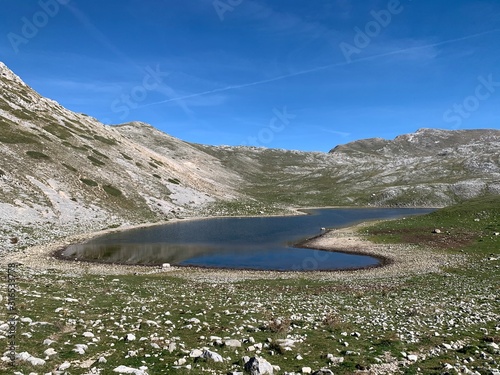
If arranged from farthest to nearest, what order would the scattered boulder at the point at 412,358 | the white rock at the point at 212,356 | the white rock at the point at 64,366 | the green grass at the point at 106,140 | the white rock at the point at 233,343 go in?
the green grass at the point at 106,140 < the white rock at the point at 233,343 < the scattered boulder at the point at 412,358 < the white rock at the point at 212,356 < the white rock at the point at 64,366

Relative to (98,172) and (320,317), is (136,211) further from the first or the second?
(320,317)

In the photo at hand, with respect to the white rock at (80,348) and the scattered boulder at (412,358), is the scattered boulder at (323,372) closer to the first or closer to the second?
the scattered boulder at (412,358)

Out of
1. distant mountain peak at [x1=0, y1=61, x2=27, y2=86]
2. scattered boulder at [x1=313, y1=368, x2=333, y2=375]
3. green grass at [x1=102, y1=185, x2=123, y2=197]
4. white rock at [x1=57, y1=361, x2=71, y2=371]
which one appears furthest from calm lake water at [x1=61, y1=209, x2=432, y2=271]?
distant mountain peak at [x1=0, y1=61, x2=27, y2=86]

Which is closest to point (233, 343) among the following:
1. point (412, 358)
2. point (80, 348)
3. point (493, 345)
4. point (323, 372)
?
point (323, 372)

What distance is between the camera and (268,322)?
65.2 ft

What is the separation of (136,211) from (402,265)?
7533cm

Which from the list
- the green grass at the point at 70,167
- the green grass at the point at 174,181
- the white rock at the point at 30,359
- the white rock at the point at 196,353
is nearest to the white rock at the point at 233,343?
the white rock at the point at 196,353

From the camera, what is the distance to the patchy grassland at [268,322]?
14234mm

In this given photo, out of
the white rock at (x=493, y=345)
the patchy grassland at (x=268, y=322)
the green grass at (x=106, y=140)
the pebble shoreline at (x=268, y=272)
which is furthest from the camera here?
the green grass at (x=106, y=140)

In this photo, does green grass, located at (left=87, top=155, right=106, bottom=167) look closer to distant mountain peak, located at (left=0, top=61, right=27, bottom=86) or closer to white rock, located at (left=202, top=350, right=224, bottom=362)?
distant mountain peak, located at (left=0, top=61, right=27, bottom=86)

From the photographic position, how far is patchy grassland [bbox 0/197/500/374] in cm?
1423

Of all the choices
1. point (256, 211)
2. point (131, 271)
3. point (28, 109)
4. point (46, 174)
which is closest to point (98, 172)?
point (46, 174)

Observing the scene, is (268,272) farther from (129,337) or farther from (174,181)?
(174,181)

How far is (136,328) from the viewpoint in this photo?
58.5 ft
